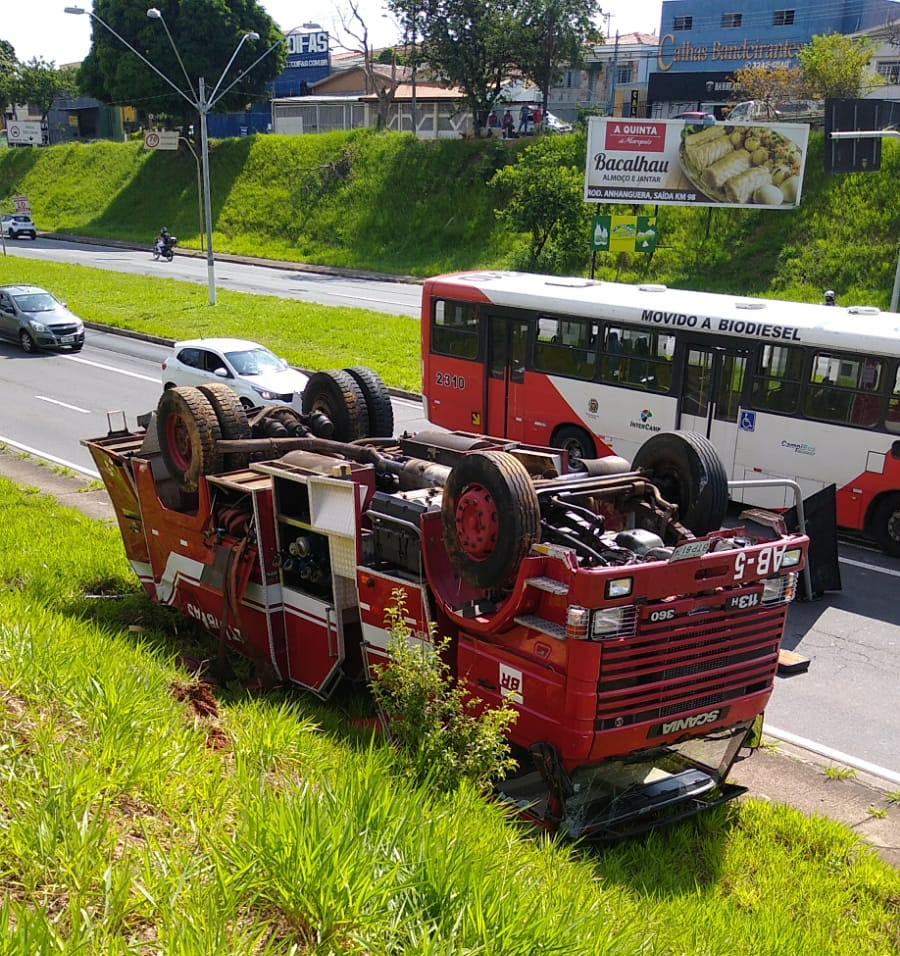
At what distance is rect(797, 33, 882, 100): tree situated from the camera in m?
43.2

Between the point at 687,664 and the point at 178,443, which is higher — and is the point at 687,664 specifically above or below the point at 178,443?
below

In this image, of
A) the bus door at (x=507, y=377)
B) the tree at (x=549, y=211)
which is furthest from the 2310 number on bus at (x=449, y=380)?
the tree at (x=549, y=211)

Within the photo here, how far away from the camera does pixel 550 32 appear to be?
48.6m

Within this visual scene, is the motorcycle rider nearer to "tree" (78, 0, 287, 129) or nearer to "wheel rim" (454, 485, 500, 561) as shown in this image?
"tree" (78, 0, 287, 129)

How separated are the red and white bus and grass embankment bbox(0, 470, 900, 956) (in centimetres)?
680

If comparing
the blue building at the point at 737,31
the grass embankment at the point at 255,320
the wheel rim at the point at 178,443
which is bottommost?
the grass embankment at the point at 255,320

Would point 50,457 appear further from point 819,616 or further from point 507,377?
point 819,616

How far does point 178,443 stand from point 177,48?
5437cm

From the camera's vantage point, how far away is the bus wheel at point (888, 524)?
40.6 feet

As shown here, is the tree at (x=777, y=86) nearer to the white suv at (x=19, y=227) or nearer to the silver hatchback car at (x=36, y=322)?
the silver hatchback car at (x=36, y=322)

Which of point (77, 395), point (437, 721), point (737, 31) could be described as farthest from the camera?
point (737, 31)

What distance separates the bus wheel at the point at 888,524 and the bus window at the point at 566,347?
4506 millimetres

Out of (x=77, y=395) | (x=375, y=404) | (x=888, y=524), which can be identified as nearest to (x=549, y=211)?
(x=77, y=395)

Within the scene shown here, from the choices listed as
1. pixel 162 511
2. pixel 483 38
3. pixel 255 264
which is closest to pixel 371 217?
pixel 255 264
